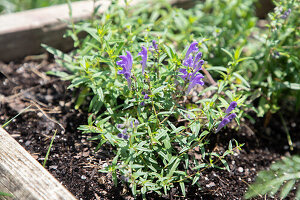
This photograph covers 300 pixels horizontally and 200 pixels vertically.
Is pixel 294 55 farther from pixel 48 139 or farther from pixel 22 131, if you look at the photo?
pixel 22 131

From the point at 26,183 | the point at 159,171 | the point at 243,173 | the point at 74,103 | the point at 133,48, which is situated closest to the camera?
the point at 26,183

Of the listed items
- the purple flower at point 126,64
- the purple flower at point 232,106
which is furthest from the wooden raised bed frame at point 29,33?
the purple flower at point 232,106

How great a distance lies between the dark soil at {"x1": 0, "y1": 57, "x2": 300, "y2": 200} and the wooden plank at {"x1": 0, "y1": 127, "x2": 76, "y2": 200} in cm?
35

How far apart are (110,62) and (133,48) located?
238mm

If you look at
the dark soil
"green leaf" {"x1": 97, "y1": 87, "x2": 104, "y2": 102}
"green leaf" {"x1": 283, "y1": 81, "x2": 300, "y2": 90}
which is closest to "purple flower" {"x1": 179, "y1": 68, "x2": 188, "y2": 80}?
"green leaf" {"x1": 97, "y1": 87, "x2": 104, "y2": 102}

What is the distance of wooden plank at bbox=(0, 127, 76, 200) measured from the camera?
1930 mm

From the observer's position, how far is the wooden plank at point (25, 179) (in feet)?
6.33

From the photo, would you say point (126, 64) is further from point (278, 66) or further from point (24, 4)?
point (24, 4)

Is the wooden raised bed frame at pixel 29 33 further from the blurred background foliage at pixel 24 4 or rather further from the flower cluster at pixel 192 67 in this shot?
the flower cluster at pixel 192 67

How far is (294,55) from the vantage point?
317 cm

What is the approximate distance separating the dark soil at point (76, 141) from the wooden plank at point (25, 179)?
1.15ft

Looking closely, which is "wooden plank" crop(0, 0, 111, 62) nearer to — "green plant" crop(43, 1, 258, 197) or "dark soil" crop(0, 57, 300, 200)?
"dark soil" crop(0, 57, 300, 200)

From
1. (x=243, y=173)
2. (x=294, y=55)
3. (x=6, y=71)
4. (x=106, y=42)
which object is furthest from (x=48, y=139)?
(x=294, y=55)

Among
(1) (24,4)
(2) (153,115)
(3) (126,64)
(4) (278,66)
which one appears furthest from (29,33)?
(4) (278,66)
